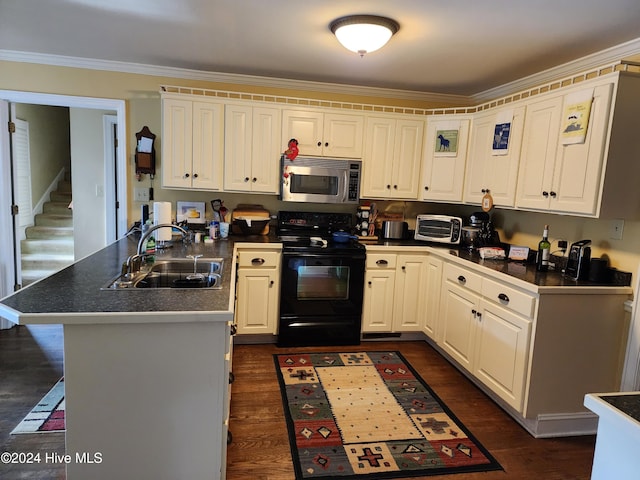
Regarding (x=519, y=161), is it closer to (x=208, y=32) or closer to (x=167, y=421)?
(x=208, y=32)

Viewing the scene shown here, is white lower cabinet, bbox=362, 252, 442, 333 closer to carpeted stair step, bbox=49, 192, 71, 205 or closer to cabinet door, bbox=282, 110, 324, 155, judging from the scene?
cabinet door, bbox=282, 110, 324, 155

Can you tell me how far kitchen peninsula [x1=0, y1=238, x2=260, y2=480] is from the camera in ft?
4.88

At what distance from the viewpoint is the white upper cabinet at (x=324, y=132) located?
3.50 m

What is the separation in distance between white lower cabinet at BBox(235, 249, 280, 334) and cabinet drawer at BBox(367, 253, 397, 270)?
0.81m

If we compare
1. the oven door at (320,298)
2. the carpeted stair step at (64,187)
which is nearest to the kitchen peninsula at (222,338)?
the oven door at (320,298)

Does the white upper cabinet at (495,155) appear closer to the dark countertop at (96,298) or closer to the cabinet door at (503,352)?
the cabinet door at (503,352)

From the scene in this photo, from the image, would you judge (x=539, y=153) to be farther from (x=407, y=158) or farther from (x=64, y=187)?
(x=64, y=187)

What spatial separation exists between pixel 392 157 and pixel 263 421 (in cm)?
251

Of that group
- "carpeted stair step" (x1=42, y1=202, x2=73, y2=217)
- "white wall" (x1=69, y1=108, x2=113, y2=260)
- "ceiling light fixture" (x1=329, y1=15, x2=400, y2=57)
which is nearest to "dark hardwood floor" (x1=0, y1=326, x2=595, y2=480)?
"white wall" (x1=69, y1=108, x2=113, y2=260)

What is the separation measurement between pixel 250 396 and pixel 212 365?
3.75 ft

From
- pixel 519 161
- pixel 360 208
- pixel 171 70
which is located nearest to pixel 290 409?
pixel 360 208

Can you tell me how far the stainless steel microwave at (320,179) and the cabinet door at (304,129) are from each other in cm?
12

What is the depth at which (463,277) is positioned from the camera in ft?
9.70

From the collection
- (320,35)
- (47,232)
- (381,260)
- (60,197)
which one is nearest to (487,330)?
(381,260)
